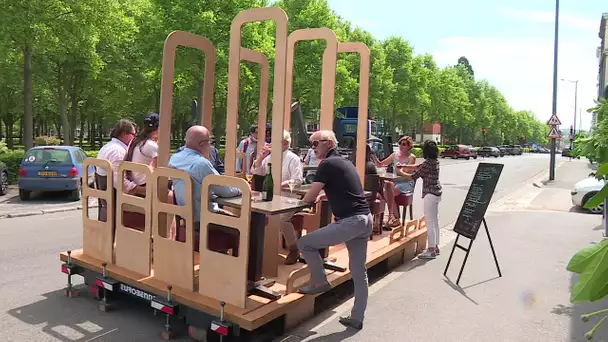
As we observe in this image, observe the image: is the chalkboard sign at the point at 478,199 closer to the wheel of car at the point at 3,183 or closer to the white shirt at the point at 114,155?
the white shirt at the point at 114,155

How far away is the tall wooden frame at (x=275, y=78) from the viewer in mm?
5098

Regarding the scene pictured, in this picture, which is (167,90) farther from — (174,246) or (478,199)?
(478,199)

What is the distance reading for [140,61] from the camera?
2583cm

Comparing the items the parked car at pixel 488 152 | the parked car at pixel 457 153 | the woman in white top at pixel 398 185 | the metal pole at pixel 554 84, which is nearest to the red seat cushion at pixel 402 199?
the woman in white top at pixel 398 185

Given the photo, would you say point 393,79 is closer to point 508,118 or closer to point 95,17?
point 95,17

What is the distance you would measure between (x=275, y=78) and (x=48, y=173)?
9813 millimetres

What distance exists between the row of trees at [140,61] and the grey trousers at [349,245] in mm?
13333

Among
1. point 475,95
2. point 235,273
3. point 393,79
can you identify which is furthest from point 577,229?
point 475,95

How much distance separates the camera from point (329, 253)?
6.40 m

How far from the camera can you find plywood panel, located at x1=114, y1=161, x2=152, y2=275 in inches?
191

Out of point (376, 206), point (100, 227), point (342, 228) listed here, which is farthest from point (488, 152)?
point (100, 227)

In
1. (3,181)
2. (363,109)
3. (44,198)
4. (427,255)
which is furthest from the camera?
(3,181)

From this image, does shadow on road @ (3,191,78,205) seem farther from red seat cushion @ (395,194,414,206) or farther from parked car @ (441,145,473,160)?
parked car @ (441,145,473,160)

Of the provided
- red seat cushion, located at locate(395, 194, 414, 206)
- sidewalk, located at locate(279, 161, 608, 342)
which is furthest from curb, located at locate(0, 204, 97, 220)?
sidewalk, located at locate(279, 161, 608, 342)
